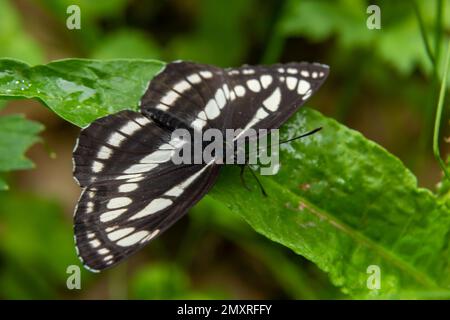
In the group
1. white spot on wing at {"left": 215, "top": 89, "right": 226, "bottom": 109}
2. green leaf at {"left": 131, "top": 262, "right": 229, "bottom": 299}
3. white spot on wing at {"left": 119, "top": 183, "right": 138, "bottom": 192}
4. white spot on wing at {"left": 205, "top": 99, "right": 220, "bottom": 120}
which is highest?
white spot on wing at {"left": 215, "top": 89, "right": 226, "bottom": 109}

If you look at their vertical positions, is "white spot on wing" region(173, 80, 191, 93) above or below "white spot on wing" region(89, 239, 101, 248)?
above

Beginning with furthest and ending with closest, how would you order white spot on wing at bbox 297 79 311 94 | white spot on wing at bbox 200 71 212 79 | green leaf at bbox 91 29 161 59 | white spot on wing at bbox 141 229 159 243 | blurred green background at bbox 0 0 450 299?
green leaf at bbox 91 29 161 59, blurred green background at bbox 0 0 450 299, white spot on wing at bbox 200 71 212 79, white spot on wing at bbox 297 79 311 94, white spot on wing at bbox 141 229 159 243

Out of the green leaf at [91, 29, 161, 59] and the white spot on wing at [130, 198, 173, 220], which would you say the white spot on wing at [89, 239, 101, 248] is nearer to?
the white spot on wing at [130, 198, 173, 220]

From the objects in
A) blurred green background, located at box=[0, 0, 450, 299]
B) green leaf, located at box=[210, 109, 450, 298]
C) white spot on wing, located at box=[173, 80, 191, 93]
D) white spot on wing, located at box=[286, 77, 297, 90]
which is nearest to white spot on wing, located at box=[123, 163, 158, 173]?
green leaf, located at box=[210, 109, 450, 298]

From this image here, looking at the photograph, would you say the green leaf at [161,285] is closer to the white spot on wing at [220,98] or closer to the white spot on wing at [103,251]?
the white spot on wing at [220,98]

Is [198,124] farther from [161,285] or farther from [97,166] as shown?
[161,285]

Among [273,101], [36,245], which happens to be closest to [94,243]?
[273,101]

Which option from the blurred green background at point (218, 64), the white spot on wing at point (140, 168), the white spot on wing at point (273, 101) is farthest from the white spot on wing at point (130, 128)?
the blurred green background at point (218, 64)
